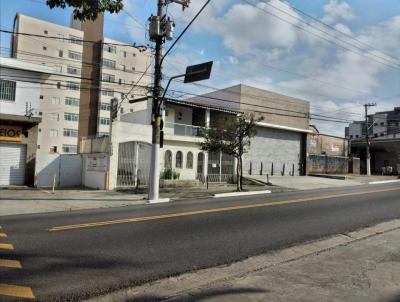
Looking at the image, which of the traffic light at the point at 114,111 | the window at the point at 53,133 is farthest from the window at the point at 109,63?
the traffic light at the point at 114,111

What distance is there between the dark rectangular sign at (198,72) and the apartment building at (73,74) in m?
43.0

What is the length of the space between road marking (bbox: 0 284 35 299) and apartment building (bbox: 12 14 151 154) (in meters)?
56.7

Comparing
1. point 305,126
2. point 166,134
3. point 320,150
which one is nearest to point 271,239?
point 166,134

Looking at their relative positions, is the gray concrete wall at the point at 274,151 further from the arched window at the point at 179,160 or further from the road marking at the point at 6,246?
the road marking at the point at 6,246

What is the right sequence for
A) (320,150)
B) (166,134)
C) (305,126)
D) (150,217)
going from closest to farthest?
(150,217) < (166,134) < (305,126) < (320,150)

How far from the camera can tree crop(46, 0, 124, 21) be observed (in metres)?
7.32

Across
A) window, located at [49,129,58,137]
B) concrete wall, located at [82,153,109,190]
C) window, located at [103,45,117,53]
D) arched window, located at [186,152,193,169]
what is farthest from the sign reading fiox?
window, located at [103,45,117,53]

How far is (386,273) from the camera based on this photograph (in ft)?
A: 21.2

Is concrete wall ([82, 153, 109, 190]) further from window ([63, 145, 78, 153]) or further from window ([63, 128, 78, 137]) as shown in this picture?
window ([63, 128, 78, 137])

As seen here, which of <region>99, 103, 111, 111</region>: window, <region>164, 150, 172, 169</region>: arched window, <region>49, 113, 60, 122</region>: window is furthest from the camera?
<region>99, 103, 111, 111</region>: window

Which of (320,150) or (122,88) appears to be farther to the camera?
(122,88)

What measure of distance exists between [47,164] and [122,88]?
43.4 metres

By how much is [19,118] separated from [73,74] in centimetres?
4410

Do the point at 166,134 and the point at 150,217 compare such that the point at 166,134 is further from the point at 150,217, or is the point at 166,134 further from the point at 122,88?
the point at 122,88
